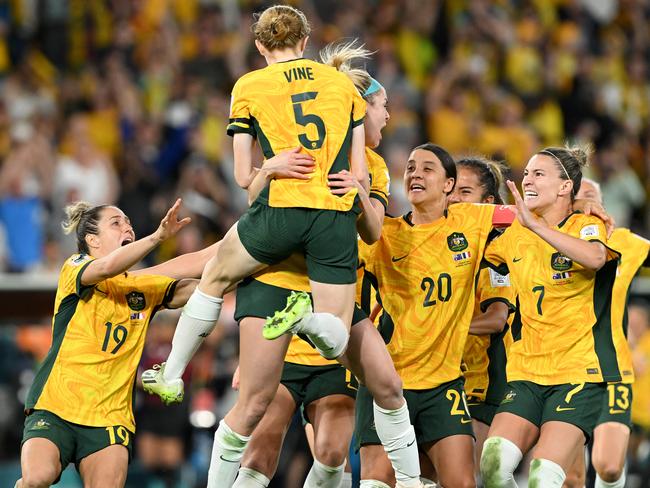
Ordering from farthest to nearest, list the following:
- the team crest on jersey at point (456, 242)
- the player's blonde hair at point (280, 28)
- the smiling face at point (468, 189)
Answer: the smiling face at point (468, 189)
the team crest on jersey at point (456, 242)
the player's blonde hair at point (280, 28)

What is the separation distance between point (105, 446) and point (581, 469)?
3.01 m

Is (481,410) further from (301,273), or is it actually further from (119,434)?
(119,434)

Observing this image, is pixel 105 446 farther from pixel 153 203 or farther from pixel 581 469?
pixel 153 203

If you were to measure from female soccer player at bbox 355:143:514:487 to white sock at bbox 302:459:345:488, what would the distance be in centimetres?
20

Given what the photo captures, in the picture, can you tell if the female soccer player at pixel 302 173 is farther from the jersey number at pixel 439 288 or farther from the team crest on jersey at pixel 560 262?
the team crest on jersey at pixel 560 262

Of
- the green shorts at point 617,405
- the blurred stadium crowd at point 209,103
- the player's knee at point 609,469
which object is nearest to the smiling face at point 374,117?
the green shorts at point 617,405

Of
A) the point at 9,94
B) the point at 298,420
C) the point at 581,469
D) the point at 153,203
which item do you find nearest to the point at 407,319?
the point at 581,469

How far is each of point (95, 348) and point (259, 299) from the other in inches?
50.6

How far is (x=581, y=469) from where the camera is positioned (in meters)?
7.93

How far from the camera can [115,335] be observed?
7.14 meters

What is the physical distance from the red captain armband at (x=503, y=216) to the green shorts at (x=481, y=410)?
1202 millimetres

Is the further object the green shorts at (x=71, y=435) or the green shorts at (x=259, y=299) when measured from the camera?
the green shorts at (x=71, y=435)

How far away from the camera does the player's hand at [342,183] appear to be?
6.14 meters

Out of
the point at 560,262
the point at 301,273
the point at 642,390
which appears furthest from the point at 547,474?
the point at 642,390
